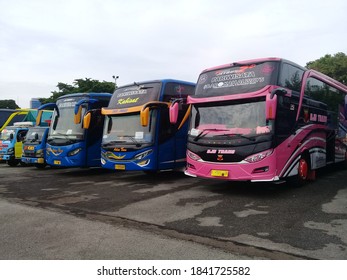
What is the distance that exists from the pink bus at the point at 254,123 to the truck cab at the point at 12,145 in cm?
1257

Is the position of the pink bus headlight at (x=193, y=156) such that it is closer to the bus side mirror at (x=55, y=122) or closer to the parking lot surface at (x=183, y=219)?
the parking lot surface at (x=183, y=219)

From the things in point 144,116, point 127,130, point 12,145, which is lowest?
point 12,145

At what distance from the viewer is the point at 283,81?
8.23m

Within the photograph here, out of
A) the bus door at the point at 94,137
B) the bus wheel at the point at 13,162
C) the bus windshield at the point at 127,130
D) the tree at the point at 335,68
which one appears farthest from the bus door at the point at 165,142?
the tree at the point at 335,68

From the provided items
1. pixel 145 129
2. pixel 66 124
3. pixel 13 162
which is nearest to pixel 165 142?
pixel 145 129

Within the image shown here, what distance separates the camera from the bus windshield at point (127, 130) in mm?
10453

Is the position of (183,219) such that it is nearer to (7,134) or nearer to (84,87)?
(7,134)

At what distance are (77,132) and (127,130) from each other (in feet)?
8.16

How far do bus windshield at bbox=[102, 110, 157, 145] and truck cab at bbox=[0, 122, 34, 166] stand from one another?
8775 millimetres

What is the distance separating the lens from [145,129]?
10516 millimetres

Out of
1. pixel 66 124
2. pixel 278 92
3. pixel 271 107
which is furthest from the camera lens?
pixel 66 124

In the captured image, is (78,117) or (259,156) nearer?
(259,156)

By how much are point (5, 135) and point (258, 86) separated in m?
15.5
